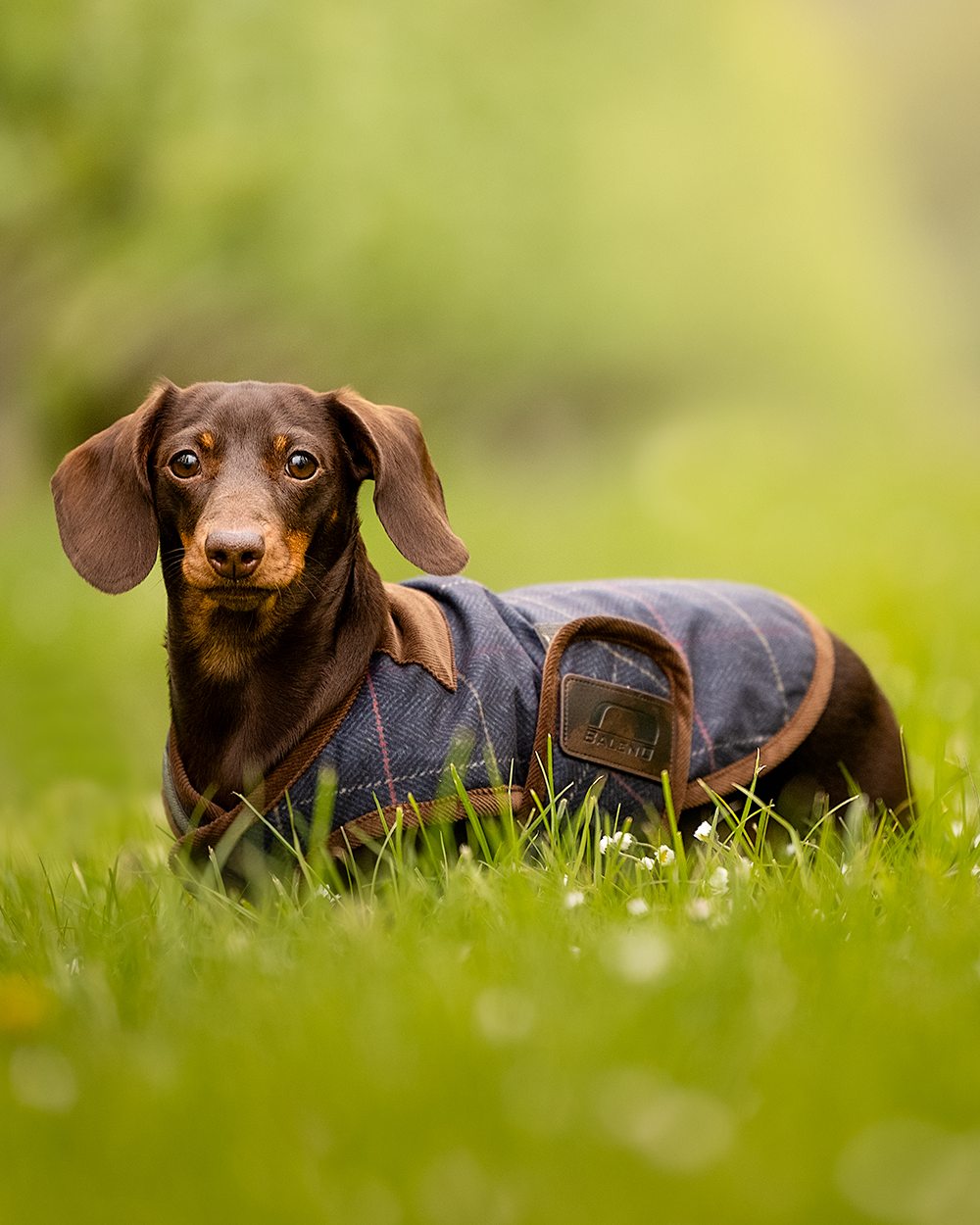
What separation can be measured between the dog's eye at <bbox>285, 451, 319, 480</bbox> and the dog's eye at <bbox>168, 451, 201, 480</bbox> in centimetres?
18

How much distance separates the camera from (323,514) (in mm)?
2756

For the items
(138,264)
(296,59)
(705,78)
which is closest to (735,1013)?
(138,264)

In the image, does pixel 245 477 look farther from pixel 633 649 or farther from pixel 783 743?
pixel 783 743

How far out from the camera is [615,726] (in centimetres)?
287

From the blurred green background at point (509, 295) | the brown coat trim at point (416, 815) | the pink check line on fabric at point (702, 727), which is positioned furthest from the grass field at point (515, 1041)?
the blurred green background at point (509, 295)

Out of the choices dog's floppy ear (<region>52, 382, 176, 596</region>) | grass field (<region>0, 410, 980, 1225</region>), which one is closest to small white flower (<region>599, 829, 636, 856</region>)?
grass field (<region>0, 410, 980, 1225</region>)

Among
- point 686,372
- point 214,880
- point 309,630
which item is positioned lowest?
point 686,372

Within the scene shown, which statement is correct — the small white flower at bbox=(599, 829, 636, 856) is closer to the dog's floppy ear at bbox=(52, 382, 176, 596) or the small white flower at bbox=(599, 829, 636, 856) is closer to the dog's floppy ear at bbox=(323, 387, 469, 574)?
the dog's floppy ear at bbox=(323, 387, 469, 574)

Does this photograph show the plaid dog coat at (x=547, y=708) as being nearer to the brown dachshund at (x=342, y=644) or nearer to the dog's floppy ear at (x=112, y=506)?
the brown dachshund at (x=342, y=644)

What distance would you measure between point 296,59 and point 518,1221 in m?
9.02

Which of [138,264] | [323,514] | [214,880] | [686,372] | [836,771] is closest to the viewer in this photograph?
[214,880]

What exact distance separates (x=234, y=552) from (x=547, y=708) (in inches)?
28.3

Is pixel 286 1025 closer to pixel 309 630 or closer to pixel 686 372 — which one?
pixel 309 630

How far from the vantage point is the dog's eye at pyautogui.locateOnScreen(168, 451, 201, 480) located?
2734 mm
